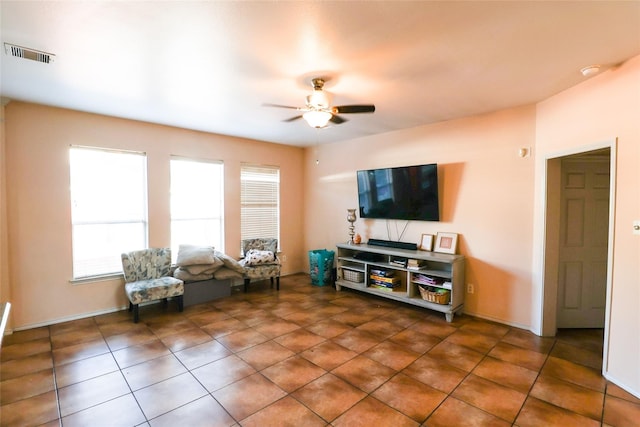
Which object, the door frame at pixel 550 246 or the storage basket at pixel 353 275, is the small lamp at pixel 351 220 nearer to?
the storage basket at pixel 353 275

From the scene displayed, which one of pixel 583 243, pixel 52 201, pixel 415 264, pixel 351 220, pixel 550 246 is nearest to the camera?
pixel 550 246

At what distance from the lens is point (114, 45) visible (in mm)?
2186

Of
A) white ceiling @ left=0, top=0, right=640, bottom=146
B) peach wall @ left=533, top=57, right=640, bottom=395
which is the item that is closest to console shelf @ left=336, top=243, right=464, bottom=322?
→ peach wall @ left=533, top=57, right=640, bottom=395

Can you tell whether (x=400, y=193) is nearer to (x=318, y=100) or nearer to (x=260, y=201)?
(x=318, y=100)

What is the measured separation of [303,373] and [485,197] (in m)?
3.01

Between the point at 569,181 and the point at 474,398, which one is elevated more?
the point at 569,181

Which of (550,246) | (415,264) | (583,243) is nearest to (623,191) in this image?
(550,246)

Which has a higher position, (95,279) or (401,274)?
(95,279)

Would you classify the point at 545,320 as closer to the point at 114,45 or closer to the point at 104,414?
the point at 104,414

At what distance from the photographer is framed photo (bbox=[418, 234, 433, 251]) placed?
14.1 ft

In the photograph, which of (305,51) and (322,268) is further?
(322,268)

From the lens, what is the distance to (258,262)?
4.99 m

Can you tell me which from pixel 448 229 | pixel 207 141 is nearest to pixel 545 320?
pixel 448 229

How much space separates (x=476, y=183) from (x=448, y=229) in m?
0.71
